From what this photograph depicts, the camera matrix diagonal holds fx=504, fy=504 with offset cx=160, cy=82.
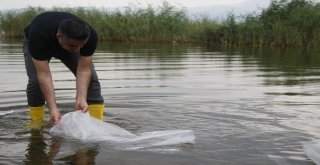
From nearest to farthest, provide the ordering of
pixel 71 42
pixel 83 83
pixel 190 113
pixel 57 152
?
pixel 71 42 → pixel 57 152 → pixel 83 83 → pixel 190 113

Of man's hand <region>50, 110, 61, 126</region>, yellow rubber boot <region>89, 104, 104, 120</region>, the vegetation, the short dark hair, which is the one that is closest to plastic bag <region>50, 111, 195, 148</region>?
man's hand <region>50, 110, 61, 126</region>

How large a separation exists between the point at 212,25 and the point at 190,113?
18.8 meters

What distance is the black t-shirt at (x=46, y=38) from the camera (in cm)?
430

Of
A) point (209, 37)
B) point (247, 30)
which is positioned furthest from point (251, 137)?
point (209, 37)

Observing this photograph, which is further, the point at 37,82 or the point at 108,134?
the point at 37,82

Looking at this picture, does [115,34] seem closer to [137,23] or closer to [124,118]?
[137,23]

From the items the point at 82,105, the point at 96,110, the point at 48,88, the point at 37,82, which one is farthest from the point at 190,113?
the point at 48,88

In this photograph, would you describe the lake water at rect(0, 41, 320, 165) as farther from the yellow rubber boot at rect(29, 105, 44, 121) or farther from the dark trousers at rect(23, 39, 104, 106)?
the dark trousers at rect(23, 39, 104, 106)

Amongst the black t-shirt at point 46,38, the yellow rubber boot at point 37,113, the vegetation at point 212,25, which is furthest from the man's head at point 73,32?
the vegetation at point 212,25

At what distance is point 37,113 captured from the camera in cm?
528

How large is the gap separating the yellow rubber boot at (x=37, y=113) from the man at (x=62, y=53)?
168 millimetres

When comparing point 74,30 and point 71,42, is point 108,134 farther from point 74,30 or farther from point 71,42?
point 74,30

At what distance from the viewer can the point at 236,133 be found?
4.84m

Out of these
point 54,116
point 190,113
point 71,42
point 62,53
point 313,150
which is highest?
point 71,42
